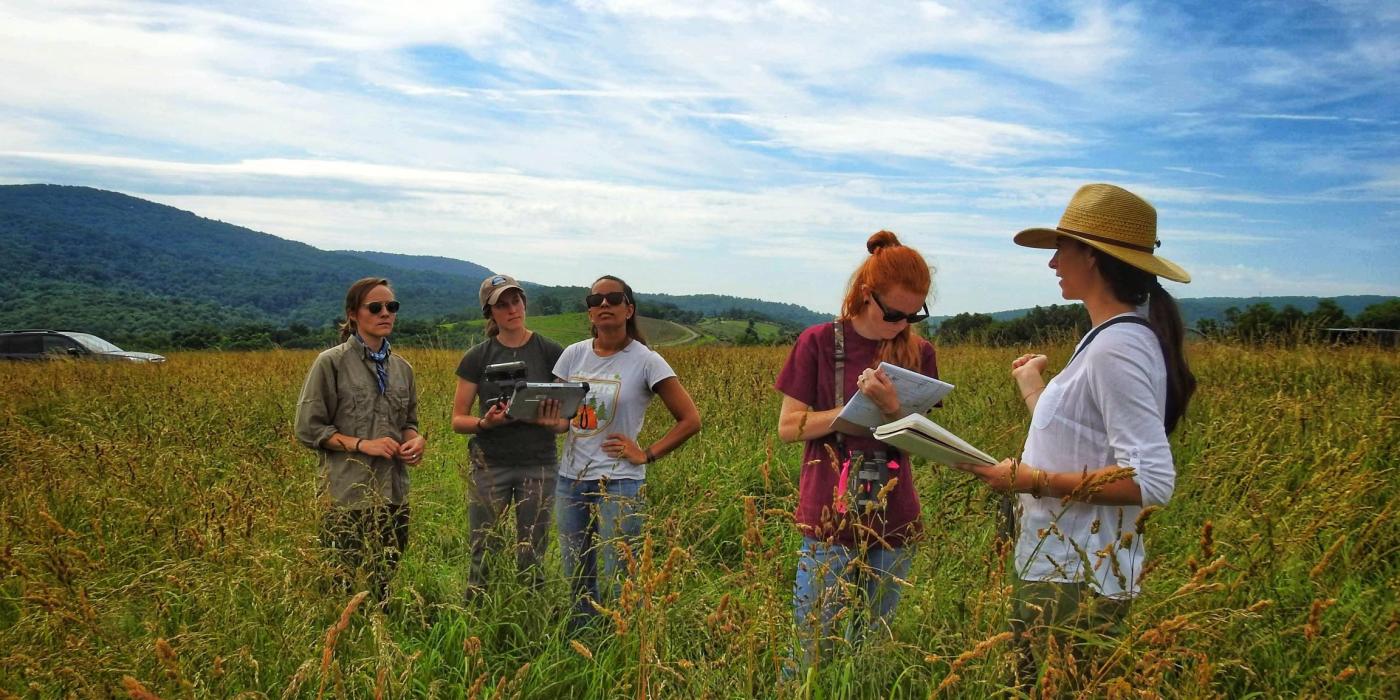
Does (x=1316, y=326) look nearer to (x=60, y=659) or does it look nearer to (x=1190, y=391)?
(x=1190, y=391)

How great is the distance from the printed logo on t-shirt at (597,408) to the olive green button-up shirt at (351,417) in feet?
3.00

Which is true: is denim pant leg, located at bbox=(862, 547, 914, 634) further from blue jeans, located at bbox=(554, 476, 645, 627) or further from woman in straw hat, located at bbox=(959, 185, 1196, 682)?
blue jeans, located at bbox=(554, 476, 645, 627)

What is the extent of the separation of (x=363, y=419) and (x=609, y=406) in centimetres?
117

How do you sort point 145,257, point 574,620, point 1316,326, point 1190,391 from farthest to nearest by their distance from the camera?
point 145,257 < point 1316,326 < point 574,620 < point 1190,391

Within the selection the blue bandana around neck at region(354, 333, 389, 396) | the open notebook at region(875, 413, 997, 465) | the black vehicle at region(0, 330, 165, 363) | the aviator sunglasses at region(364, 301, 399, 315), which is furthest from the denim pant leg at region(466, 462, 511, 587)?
the black vehicle at region(0, 330, 165, 363)

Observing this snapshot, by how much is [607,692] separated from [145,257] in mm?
222896

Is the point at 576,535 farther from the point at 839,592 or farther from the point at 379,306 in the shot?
the point at 839,592

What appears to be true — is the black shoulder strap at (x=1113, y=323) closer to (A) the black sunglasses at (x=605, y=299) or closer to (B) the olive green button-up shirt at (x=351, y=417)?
(A) the black sunglasses at (x=605, y=299)

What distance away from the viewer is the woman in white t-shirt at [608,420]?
11.6 ft

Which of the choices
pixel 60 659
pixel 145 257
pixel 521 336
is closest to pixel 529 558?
pixel 521 336

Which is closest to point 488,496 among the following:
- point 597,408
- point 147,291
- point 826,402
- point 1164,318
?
point 597,408

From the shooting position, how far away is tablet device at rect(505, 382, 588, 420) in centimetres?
359

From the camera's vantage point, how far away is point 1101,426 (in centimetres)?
200

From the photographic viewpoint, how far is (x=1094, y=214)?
215cm
